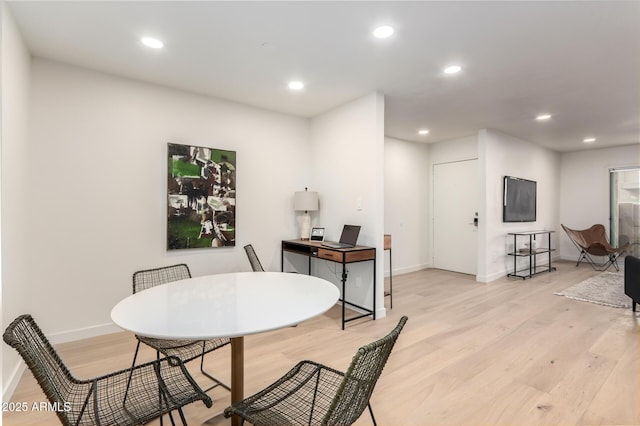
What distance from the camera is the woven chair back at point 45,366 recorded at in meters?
1.08

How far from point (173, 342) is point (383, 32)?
259cm

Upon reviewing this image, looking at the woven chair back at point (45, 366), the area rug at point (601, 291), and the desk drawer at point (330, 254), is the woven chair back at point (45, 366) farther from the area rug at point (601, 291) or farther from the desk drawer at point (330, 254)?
the area rug at point (601, 291)

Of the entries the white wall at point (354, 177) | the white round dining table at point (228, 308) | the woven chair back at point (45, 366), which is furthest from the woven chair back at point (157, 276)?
the white wall at point (354, 177)

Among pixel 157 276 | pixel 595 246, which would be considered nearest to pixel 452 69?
pixel 157 276

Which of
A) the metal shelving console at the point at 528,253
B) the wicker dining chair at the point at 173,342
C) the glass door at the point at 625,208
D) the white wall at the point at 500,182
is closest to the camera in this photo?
the wicker dining chair at the point at 173,342

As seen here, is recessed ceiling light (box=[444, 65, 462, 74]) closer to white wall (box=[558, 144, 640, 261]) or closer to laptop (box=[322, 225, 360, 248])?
laptop (box=[322, 225, 360, 248])

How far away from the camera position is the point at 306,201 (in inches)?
163

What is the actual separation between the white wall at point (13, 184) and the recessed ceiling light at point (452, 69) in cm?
341

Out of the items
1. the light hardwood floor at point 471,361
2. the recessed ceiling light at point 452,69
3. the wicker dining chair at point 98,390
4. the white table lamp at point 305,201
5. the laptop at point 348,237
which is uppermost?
the recessed ceiling light at point 452,69

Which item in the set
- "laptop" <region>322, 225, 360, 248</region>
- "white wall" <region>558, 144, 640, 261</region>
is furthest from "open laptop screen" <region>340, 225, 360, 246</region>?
"white wall" <region>558, 144, 640, 261</region>

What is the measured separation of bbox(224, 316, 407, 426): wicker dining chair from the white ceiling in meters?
2.11

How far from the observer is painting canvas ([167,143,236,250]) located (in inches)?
136

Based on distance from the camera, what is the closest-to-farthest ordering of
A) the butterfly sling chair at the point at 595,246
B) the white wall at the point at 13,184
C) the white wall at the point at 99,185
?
the white wall at the point at 13,184 < the white wall at the point at 99,185 < the butterfly sling chair at the point at 595,246

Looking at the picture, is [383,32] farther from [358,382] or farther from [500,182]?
[500,182]
